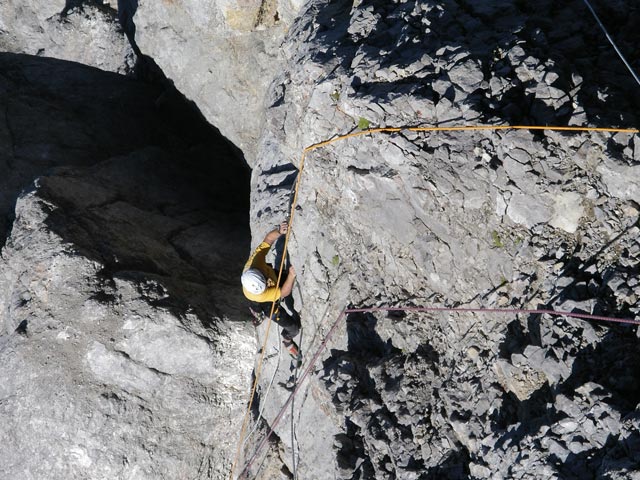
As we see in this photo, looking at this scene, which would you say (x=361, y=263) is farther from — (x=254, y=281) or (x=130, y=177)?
(x=130, y=177)

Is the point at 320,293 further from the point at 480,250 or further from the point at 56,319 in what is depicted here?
the point at 56,319

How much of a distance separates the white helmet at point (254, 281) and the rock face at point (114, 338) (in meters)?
1.50

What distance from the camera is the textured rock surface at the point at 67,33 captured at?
18.8 m

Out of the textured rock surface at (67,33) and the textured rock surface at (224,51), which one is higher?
the textured rock surface at (224,51)

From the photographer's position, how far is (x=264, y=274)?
1082cm

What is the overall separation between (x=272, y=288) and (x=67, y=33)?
1301 centimetres

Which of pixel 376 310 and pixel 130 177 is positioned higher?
pixel 376 310

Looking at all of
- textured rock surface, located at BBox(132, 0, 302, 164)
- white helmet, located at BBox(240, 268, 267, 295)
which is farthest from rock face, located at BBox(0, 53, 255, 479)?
textured rock surface, located at BBox(132, 0, 302, 164)

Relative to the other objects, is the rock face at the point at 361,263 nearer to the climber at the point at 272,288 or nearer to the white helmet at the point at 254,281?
the climber at the point at 272,288

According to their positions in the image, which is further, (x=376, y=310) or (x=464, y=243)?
(x=376, y=310)

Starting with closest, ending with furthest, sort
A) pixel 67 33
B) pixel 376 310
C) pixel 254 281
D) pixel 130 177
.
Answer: pixel 376 310, pixel 254 281, pixel 130 177, pixel 67 33

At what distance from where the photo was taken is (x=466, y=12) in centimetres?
941

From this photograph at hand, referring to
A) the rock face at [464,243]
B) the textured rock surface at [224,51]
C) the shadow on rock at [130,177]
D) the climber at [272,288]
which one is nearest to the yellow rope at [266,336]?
the climber at [272,288]

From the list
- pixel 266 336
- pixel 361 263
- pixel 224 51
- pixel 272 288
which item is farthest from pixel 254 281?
pixel 224 51
